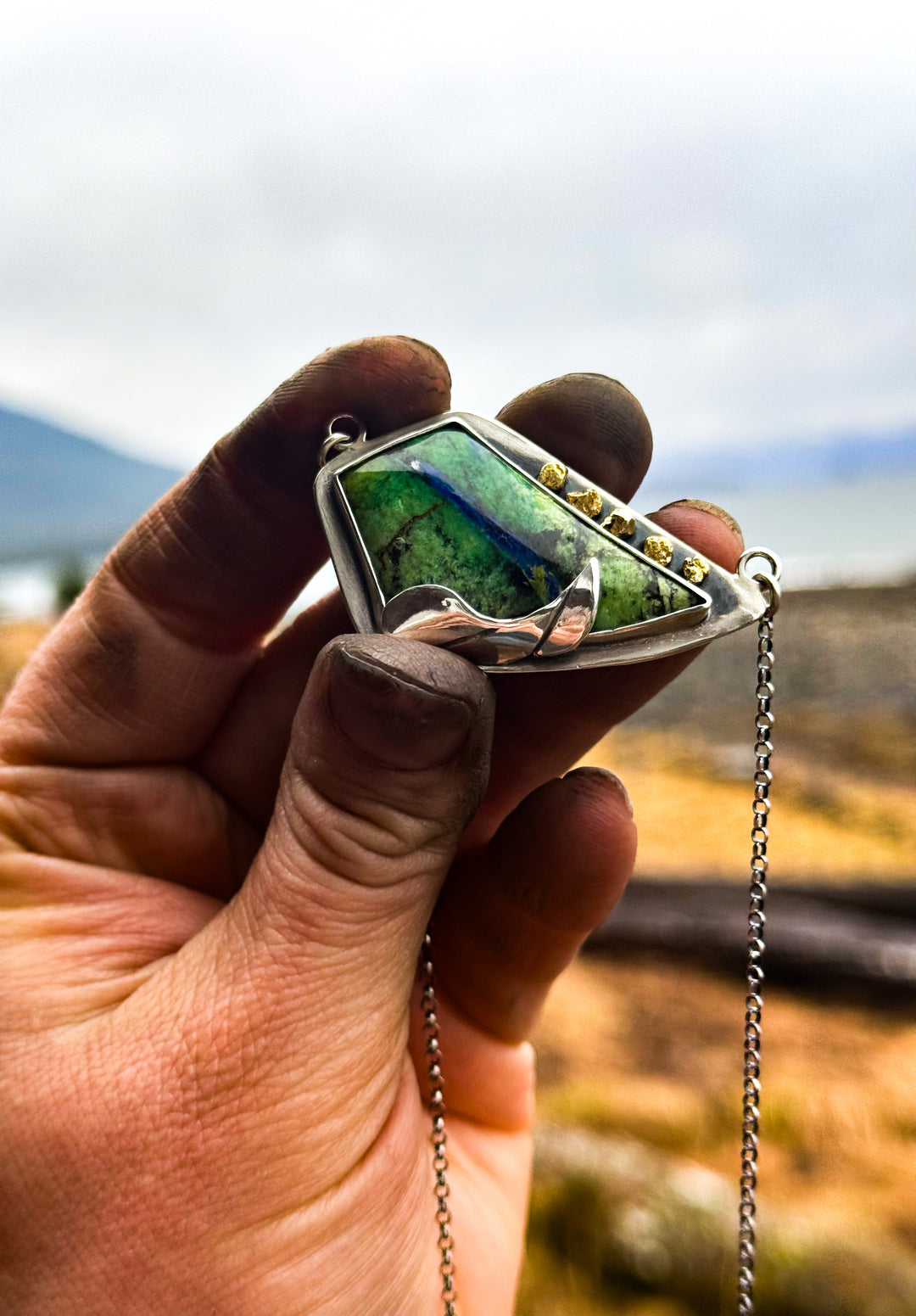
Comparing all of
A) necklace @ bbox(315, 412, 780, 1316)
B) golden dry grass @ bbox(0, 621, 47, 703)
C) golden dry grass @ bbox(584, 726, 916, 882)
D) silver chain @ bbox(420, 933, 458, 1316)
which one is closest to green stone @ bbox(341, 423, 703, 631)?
necklace @ bbox(315, 412, 780, 1316)

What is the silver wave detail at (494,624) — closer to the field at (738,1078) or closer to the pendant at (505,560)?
the pendant at (505,560)

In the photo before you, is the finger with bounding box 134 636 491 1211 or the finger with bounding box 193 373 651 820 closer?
the finger with bounding box 134 636 491 1211

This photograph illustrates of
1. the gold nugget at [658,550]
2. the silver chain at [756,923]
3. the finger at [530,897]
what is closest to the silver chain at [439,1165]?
the finger at [530,897]

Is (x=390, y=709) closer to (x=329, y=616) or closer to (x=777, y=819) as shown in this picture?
(x=329, y=616)

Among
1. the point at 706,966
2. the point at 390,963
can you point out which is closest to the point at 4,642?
the point at 706,966

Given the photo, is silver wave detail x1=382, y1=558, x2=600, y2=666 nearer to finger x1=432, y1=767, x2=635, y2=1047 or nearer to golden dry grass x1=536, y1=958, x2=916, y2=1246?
finger x1=432, y1=767, x2=635, y2=1047

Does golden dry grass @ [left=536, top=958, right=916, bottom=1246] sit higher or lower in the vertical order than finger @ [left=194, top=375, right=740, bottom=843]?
lower

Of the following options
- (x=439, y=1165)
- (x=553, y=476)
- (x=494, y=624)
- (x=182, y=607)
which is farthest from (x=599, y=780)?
(x=182, y=607)
